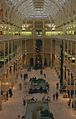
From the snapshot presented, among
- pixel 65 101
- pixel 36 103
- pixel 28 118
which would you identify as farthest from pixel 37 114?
pixel 65 101

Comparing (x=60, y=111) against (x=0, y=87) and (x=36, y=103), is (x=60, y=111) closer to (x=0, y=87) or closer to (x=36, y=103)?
(x=36, y=103)

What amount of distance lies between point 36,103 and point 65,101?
282 inches

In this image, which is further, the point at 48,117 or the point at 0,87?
the point at 0,87

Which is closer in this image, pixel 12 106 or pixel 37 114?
pixel 37 114

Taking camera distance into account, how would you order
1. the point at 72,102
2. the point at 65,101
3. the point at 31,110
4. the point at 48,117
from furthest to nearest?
the point at 65,101 → the point at 72,102 → the point at 31,110 → the point at 48,117

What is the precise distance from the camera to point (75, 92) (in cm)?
3806

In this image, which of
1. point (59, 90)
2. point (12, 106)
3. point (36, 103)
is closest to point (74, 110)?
point (36, 103)

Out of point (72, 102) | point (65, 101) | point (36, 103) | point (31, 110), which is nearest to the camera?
point (31, 110)

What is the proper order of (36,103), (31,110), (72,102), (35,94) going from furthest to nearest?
1. (35,94)
2. (72,102)
3. (36,103)
4. (31,110)

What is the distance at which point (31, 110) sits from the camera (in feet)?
103

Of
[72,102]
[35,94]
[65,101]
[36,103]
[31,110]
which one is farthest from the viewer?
[35,94]

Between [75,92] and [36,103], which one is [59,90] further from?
[36,103]

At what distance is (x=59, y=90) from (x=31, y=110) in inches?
603

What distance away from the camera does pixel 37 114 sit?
95.7ft
